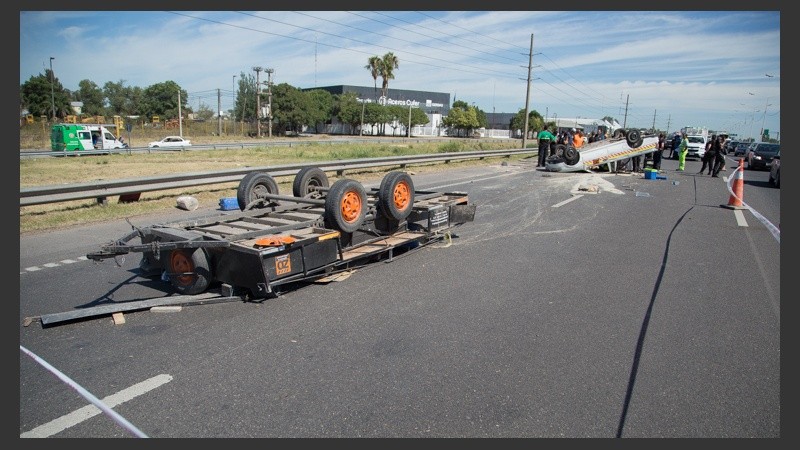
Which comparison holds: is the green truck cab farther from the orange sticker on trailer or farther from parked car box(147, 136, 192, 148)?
the orange sticker on trailer

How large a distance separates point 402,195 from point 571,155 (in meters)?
14.7

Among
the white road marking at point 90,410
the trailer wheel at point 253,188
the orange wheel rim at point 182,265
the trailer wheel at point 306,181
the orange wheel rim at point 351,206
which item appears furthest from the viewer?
the trailer wheel at point 306,181

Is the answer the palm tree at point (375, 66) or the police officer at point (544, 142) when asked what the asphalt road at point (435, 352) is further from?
the palm tree at point (375, 66)

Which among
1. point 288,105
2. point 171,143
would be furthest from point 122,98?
point 171,143

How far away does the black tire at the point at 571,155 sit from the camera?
64.2ft

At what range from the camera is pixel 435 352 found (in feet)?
13.1

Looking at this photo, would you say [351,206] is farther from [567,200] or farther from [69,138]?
[69,138]

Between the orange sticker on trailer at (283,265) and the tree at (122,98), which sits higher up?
the tree at (122,98)

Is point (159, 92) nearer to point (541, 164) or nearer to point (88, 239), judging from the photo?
point (541, 164)

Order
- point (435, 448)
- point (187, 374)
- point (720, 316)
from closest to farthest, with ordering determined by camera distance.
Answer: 1. point (435, 448)
2. point (187, 374)
3. point (720, 316)

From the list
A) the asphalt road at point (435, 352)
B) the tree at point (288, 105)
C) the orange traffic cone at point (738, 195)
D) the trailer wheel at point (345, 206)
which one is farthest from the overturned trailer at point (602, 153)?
the tree at point (288, 105)

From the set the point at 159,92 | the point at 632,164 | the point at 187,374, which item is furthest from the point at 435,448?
the point at 159,92

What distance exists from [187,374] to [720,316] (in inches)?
198

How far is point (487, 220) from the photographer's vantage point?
995 cm
